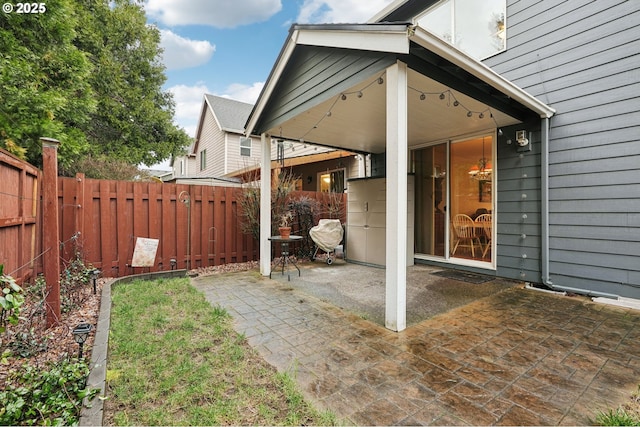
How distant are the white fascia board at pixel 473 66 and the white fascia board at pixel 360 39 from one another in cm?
13

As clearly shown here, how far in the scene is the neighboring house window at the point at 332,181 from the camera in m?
10.3

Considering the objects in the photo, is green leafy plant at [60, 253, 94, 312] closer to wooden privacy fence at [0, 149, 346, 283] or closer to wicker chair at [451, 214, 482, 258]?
wooden privacy fence at [0, 149, 346, 283]

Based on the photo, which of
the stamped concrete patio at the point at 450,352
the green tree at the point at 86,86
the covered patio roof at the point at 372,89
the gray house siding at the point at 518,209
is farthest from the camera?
the green tree at the point at 86,86

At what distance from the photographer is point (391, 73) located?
295cm

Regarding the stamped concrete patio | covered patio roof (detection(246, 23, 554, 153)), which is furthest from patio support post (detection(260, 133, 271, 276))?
the stamped concrete patio

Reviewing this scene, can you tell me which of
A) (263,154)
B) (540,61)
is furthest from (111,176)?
(540,61)

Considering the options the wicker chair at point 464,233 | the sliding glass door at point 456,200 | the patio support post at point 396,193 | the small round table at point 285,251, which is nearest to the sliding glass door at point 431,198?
the sliding glass door at point 456,200

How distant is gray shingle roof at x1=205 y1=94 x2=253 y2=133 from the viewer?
13.8m

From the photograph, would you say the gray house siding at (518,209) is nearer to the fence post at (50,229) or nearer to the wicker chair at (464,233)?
the wicker chair at (464,233)

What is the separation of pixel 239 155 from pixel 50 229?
11635 millimetres

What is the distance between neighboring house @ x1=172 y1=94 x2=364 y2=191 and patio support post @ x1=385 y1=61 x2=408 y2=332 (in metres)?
5.96

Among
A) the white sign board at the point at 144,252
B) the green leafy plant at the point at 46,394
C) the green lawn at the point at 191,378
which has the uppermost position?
the white sign board at the point at 144,252

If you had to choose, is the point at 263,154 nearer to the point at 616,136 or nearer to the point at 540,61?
the point at 540,61

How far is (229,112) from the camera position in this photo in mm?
14797
